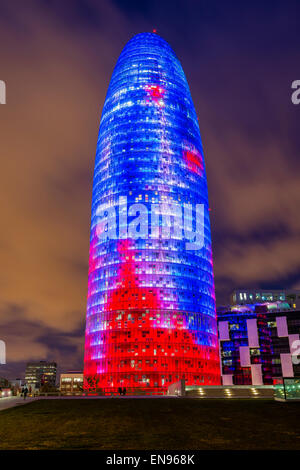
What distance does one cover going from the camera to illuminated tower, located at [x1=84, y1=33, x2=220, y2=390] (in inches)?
4577

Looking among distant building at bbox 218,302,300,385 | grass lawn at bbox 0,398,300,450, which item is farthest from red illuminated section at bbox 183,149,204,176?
grass lawn at bbox 0,398,300,450

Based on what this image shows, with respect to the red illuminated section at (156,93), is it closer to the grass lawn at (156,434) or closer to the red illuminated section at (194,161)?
the red illuminated section at (194,161)

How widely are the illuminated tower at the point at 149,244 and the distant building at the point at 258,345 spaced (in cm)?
3291

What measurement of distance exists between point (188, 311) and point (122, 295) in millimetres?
21741

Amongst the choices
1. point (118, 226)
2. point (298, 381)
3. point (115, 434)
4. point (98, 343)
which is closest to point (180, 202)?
point (118, 226)

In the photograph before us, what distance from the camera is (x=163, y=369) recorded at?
11275 cm

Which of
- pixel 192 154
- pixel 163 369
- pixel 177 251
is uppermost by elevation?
pixel 192 154

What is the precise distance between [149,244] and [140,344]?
102 feet

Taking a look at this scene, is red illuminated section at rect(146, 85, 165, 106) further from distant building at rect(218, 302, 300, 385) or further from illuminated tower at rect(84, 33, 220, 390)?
distant building at rect(218, 302, 300, 385)

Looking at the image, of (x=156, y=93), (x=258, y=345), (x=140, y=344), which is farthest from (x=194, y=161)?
(x=258, y=345)

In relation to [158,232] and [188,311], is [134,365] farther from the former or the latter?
[158,232]

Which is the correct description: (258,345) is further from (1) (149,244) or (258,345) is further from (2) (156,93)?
(2) (156,93)

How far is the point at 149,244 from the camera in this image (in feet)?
410

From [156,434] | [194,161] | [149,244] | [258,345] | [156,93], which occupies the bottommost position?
[156,434]
